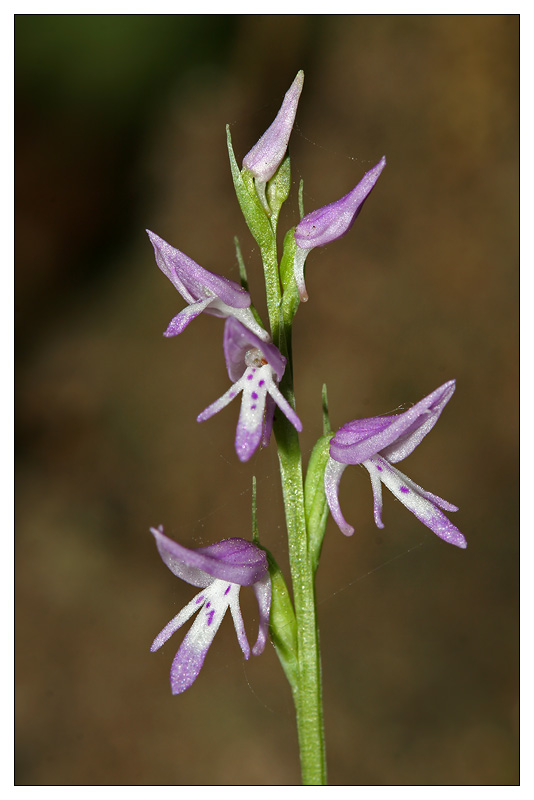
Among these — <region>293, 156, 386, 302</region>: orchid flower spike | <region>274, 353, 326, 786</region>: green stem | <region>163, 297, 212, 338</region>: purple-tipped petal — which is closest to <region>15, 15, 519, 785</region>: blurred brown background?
<region>274, 353, 326, 786</region>: green stem

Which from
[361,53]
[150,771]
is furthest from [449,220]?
[150,771]

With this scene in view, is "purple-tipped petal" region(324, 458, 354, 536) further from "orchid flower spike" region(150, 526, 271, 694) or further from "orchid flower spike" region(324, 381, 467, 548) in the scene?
"orchid flower spike" region(150, 526, 271, 694)

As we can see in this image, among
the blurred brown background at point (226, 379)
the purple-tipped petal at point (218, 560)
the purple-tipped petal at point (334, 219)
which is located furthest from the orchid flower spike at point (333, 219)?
the blurred brown background at point (226, 379)

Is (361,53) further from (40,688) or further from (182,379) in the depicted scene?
(40,688)

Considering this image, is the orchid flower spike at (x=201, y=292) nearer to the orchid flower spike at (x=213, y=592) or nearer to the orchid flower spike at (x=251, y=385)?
the orchid flower spike at (x=251, y=385)

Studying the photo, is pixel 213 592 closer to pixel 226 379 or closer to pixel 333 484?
pixel 333 484
